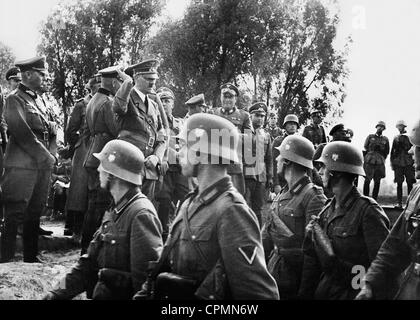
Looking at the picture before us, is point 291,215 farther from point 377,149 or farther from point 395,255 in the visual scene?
point 377,149

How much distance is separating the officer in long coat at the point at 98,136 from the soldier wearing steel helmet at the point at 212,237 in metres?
3.24

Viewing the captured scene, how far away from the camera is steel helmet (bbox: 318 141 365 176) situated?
4.92 m

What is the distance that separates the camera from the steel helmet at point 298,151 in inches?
227

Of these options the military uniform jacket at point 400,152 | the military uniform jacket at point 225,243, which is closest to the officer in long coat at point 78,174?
the military uniform jacket at point 225,243

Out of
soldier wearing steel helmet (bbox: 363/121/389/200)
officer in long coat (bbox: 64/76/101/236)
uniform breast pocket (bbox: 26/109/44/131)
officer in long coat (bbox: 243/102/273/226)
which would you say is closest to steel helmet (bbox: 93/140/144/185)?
uniform breast pocket (bbox: 26/109/44/131)

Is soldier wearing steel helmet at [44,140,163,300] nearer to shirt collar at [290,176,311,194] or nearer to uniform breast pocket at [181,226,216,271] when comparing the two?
uniform breast pocket at [181,226,216,271]

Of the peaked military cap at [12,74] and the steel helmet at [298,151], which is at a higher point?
the peaked military cap at [12,74]

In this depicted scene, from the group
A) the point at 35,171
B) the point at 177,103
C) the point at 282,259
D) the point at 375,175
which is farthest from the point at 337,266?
the point at 177,103

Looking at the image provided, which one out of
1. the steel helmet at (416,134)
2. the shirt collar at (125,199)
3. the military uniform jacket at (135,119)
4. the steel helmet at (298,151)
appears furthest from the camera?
the military uniform jacket at (135,119)

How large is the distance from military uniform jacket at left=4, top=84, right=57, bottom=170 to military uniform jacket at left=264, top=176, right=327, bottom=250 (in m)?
2.96

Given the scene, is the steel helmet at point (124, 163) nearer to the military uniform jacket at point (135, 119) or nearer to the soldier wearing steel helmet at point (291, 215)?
the soldier wearing steel helmet at point (291, 215)

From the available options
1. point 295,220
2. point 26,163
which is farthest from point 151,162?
point 295,220

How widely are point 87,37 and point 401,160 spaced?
17367 mm
